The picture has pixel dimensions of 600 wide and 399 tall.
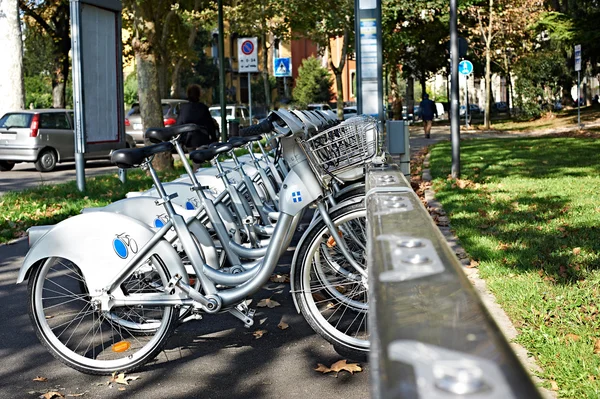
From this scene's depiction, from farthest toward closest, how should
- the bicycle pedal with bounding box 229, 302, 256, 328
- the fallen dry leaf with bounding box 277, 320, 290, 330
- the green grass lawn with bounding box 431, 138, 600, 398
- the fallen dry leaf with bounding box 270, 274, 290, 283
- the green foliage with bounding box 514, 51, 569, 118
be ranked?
1. the green foliage with bounding box 514, 51, 569, 118
2. the fallen dry leaf with bounding box 270, 274, 290, 283
3. the fallen dry leaf with bounding box 277, 320, 290, 330
4. the bicycle pedal with bounding box 229, 302, 256, 328
5. the green grass lawn with bounding box 431, 138, 600, 398

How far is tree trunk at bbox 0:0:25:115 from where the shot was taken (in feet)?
65.1

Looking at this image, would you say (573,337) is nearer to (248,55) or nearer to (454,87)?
(454,87)

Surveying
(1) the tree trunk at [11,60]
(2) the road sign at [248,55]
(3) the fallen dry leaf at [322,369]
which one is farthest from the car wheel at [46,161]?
(3) the fallen dry leaf at [322,369]

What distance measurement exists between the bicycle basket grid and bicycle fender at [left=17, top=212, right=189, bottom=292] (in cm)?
93

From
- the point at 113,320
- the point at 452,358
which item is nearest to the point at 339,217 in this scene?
the point at 113,320

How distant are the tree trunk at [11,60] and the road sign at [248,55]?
561 cm

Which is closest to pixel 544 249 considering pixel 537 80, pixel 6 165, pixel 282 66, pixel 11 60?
pixel 11 60

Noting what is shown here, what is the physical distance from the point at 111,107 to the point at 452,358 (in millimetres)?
13345

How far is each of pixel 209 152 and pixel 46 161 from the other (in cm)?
1735

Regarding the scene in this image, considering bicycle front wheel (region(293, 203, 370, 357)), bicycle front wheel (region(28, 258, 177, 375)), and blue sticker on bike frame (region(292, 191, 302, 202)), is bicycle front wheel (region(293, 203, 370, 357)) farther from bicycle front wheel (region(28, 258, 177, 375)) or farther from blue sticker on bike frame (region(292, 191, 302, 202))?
bicycle front wheel (region(28, 258, 177, 375))

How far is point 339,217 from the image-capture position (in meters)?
4.52

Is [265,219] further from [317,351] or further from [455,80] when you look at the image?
[455,80]

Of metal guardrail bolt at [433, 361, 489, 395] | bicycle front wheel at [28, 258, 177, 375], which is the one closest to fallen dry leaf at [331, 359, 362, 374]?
bicycle front wheel at [28, 258, 177, 375]

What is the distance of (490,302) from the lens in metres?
5.38
